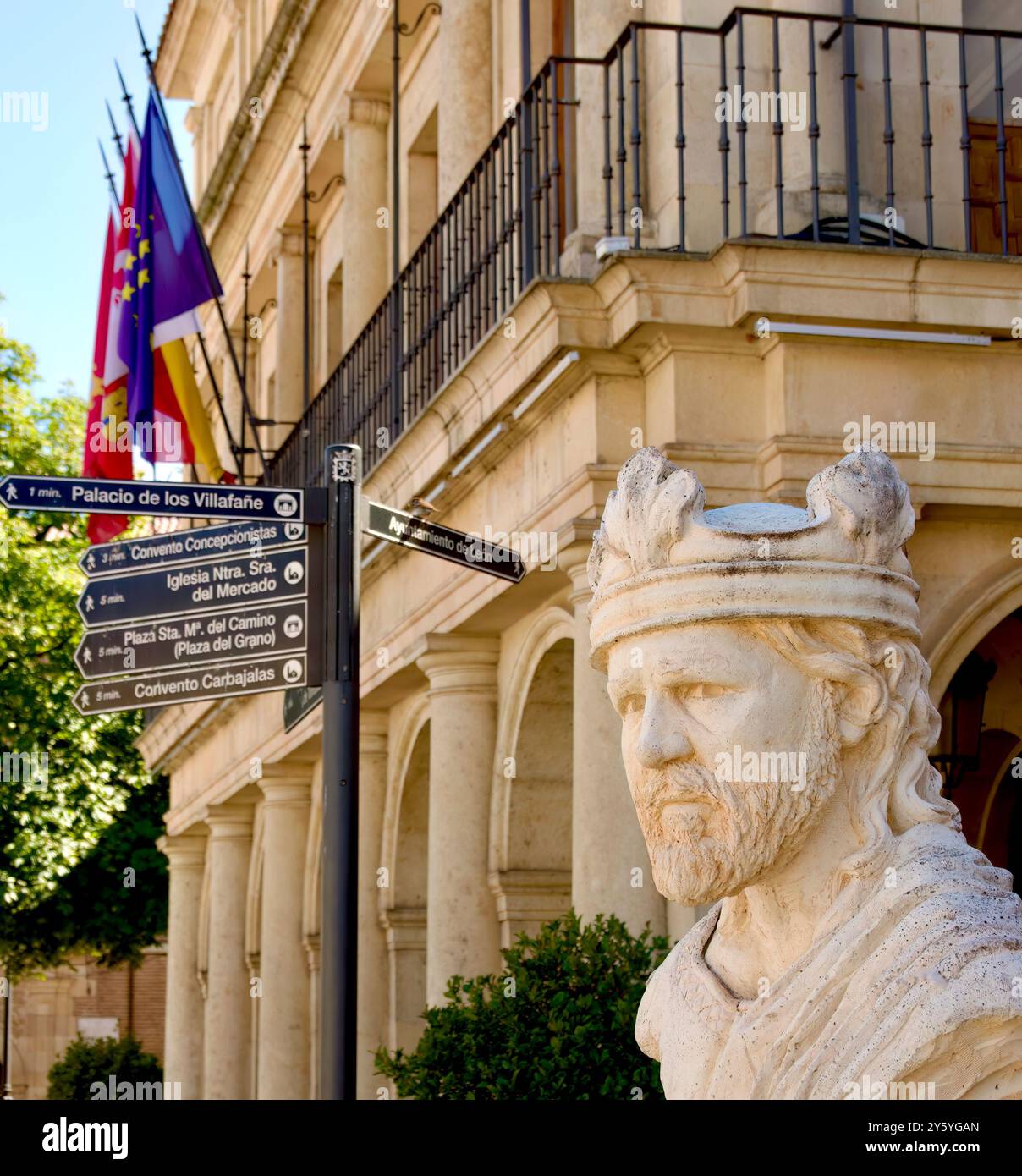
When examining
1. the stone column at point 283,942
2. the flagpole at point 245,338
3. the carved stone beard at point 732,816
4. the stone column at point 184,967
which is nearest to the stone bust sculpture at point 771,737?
the carved stone beard at point 732,816

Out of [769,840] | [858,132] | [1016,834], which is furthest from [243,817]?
[769,840]

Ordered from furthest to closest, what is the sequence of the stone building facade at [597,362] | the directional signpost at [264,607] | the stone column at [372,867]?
1. the stone column at [372,867]
2. the stone building facade at [597,362]
3. the directional signpost at [264,607]

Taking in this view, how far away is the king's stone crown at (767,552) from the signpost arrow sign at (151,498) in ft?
11.7

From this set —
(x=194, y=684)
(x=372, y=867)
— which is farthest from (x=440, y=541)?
(x=372, y=867)

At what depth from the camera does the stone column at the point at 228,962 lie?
21.2 meters

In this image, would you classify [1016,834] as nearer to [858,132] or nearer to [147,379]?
[858,132]

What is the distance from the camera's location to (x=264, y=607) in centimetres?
702

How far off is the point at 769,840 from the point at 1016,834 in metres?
9.66

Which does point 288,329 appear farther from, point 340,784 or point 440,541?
point 340,784

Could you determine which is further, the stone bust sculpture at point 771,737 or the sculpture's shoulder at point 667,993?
the sculpture's shoulder at point 667,993

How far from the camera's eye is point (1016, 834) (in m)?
12.2

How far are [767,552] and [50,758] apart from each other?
2588 centimetres

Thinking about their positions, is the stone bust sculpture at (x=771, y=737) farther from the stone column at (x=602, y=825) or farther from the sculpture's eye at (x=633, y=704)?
the stone column at (x=602, y=825)

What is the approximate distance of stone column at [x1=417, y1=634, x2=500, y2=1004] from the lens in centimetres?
1225
